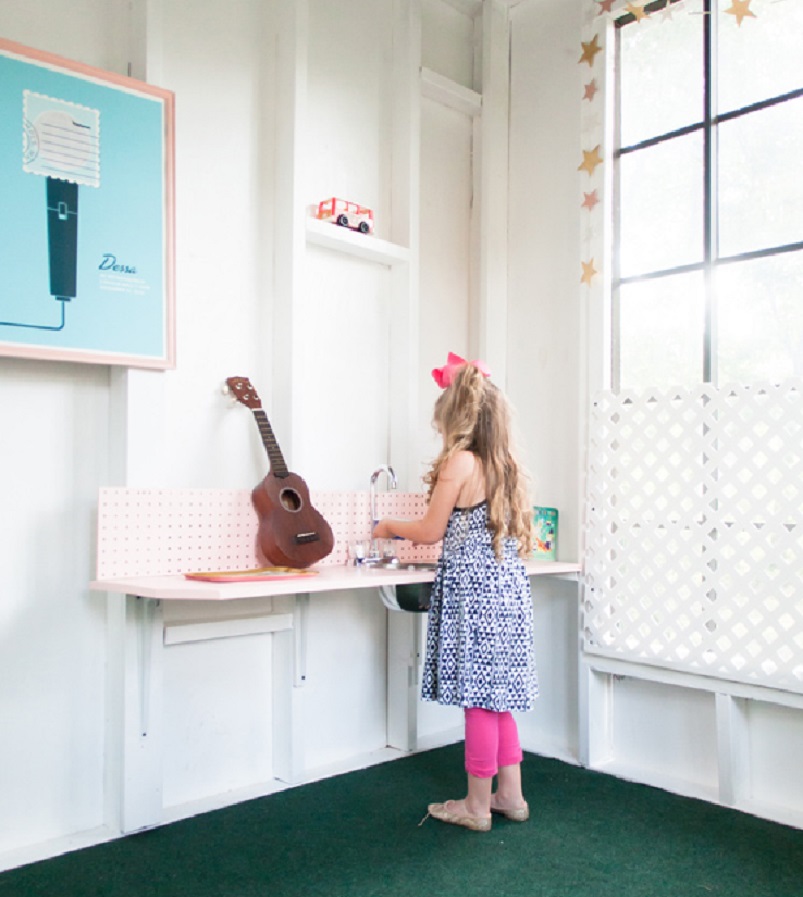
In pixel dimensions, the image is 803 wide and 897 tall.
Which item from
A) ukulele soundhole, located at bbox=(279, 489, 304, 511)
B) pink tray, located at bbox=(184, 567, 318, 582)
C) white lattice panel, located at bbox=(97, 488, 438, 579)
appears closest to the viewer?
pink tray, located at bbox=(184, 567, 318, 582)

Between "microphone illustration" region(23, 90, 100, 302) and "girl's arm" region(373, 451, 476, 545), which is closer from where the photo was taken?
"microphone illustration" region(23, 90, 100, 302)

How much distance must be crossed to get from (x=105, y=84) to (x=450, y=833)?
2.30m

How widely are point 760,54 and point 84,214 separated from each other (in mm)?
2223

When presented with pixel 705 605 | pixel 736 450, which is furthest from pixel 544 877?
pixel 736 450

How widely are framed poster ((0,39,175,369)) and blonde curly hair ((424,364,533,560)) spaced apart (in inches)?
33.3

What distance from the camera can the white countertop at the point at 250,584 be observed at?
6.96 feet

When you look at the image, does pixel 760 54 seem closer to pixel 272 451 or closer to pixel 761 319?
pixel 761 319

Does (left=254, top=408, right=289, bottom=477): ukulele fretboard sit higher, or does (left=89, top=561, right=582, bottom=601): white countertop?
(left=254, top=408, right=289, bottom=477): ukulele fretboard

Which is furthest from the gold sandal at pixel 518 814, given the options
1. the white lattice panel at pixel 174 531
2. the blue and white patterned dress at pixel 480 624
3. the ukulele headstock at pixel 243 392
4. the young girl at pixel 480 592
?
the ukulele headstock at pixel 243 392

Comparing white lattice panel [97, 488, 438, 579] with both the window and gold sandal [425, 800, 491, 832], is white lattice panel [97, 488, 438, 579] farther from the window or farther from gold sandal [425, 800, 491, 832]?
the window

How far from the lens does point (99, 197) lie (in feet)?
8.06

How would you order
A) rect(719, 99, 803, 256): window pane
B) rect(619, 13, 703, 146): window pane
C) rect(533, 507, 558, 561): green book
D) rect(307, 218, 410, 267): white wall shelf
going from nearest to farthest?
rect(719, 99, 803, 256): window pane
rect(307, 218, 410, 267): white wall shelf
rect(619, 13, 703, 146): window pane
rect(533, 507, 558, 561): green book

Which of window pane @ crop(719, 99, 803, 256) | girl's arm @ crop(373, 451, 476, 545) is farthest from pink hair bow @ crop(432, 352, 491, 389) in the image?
window pane @ crop(719, 99, 803, 256)

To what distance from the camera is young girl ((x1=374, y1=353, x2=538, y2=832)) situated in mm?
2449
